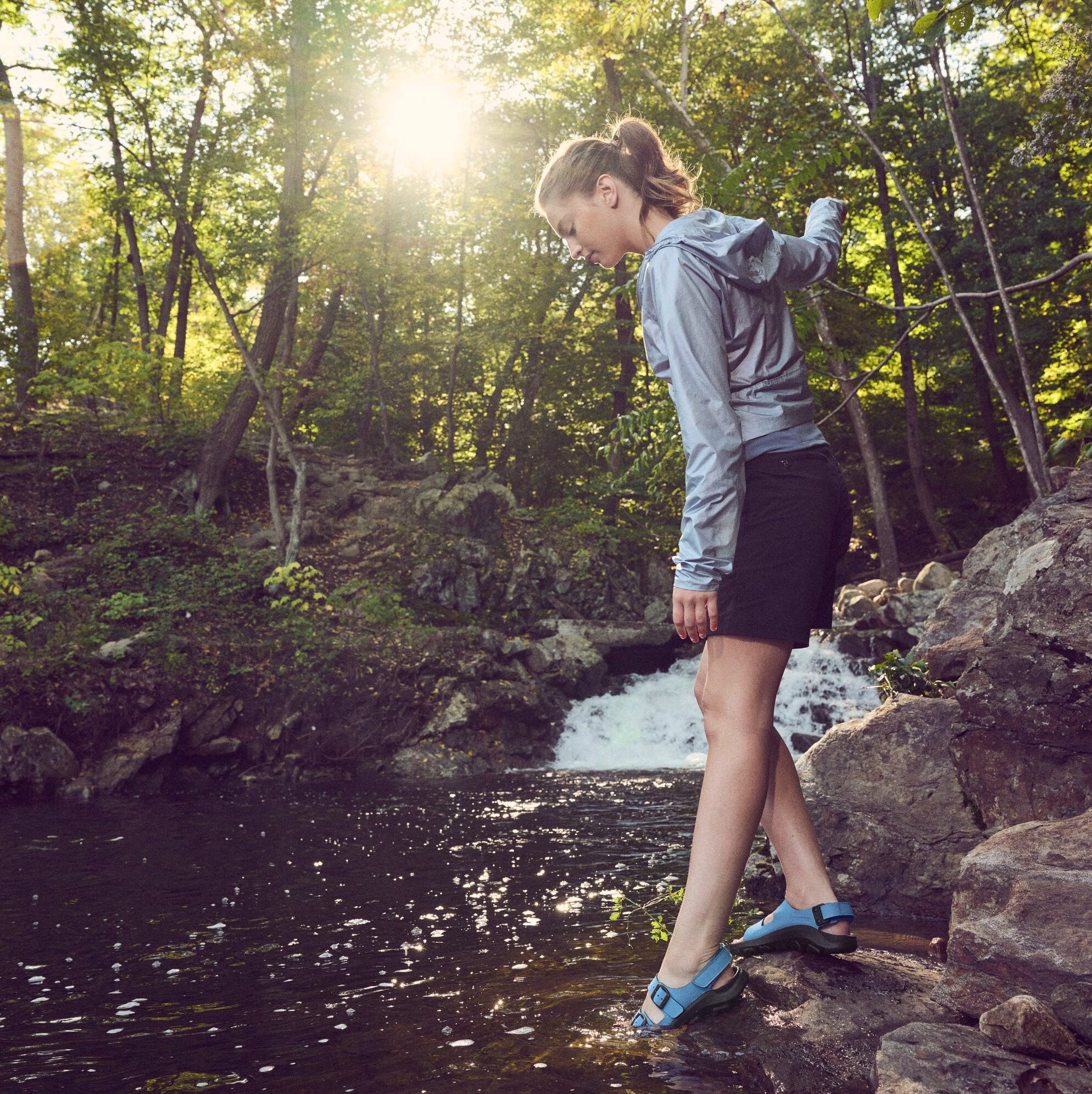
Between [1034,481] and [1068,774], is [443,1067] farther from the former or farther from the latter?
[1034,481]

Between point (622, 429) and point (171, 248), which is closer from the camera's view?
point (622, 429)

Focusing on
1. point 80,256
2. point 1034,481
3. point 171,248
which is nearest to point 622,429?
point 1034,481

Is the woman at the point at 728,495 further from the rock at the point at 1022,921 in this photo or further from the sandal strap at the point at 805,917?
the rock at the point at 1022,921

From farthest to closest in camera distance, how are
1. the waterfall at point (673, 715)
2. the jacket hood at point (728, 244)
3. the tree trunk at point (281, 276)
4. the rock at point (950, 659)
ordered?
the tree trunk at point (281, 276)
the waterfall at point (673, 715)
the rock at point (950, 659)
the jacket hood at point (728, 244)

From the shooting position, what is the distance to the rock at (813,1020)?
2043 millimetres

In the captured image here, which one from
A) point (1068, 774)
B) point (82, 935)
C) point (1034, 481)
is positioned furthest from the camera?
point (1034, 481)

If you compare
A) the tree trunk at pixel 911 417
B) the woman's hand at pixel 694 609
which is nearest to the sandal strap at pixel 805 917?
the woman's hand at pixel 694 609

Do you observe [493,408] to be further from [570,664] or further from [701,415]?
[701,415]

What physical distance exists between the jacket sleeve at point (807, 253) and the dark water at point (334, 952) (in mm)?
1982

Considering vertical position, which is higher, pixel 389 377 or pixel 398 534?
pixel 389 377

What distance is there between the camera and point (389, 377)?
2148 centimetres

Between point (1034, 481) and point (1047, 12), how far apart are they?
974cm

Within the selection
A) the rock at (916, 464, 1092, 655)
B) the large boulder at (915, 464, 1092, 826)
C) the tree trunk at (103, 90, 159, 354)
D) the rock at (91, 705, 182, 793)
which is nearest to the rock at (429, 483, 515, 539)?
the tree trunk at (103, 90, 159, 354)

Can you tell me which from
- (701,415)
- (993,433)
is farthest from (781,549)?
(993,433)
